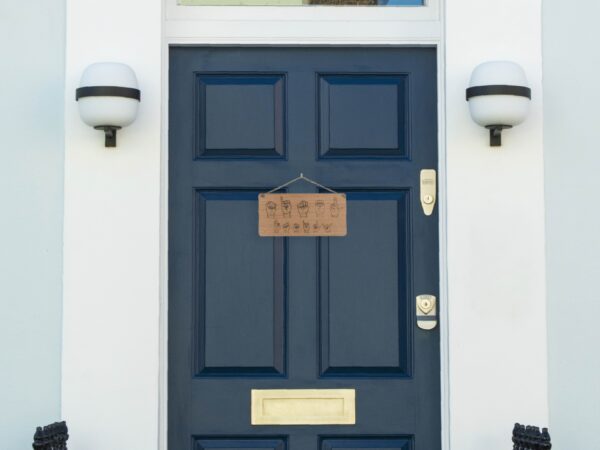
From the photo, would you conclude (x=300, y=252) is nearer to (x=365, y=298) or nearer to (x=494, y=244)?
(x=365, y=298)

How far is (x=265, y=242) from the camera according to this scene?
3.98 m

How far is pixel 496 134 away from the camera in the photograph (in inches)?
151

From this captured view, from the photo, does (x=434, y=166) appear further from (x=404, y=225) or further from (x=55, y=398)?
(x=55, y=398)

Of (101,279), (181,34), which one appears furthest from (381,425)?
(181,34)

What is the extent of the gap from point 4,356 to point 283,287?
1141mm

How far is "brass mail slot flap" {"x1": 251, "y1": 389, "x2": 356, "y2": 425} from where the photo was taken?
3938mm

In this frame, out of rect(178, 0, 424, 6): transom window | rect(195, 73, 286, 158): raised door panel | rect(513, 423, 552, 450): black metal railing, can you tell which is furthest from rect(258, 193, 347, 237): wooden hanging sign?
rect(513, 423, 552, 450): black metal railing

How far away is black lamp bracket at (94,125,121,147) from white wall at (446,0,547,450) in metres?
1.34

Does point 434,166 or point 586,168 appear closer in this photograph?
point 586,168

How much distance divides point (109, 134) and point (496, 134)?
153 cm

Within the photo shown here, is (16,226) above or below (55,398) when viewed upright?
above

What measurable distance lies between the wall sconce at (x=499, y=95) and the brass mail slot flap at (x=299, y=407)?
125 cm

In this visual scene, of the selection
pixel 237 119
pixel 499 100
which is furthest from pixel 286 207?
pixel 499 100

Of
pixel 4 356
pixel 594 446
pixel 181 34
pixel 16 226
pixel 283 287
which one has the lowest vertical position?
pixel 594 446
